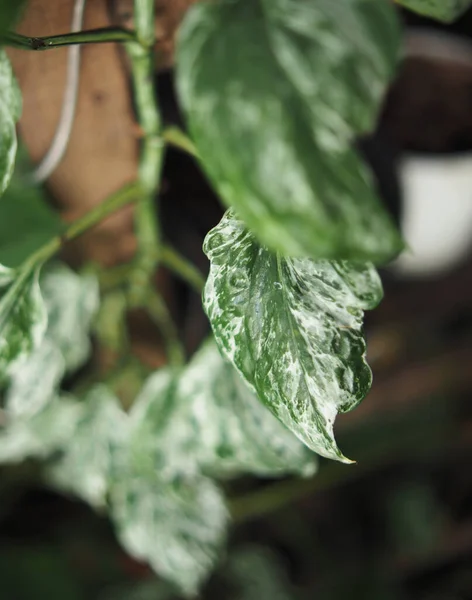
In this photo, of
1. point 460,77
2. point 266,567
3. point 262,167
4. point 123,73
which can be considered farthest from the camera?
point 266,567

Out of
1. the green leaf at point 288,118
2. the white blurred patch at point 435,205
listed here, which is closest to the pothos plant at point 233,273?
the green leaf at point 288,118

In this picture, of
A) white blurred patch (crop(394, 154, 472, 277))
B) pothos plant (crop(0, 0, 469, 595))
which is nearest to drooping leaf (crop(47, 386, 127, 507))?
pothos plant (crop(0, 0, 469, 595))

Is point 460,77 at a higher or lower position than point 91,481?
higher

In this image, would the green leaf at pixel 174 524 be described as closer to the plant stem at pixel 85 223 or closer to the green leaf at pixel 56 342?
the green leaf at pixel 56 342

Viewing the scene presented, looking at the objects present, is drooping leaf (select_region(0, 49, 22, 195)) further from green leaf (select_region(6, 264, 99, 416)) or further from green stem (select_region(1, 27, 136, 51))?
green leaf (select_region(6, 264, 99, 416))

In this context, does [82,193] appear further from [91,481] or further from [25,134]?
[91,481]

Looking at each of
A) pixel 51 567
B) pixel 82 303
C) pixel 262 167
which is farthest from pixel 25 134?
pixel 51 567
